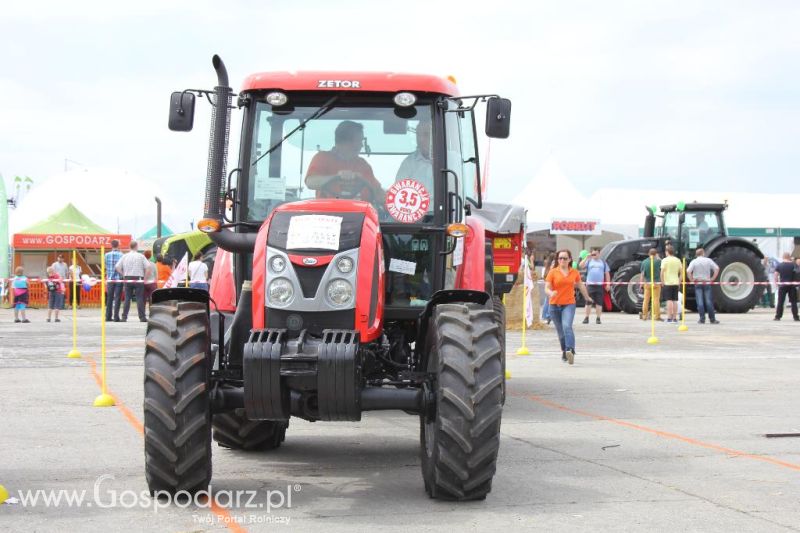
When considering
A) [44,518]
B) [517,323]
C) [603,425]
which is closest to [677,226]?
[517,323]

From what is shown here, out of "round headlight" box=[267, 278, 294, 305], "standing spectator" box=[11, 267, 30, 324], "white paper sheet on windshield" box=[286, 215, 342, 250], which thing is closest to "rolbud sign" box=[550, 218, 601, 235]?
"standing spectator" box=[11, 267, 30, 324]

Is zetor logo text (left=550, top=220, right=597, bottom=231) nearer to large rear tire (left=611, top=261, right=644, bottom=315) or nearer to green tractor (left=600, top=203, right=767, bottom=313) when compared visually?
green tractor (left=600, top=203, right=767, bottom=313)

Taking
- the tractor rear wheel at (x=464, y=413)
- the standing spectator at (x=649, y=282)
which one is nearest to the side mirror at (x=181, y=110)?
the tractor rear wheel at (x=464, y=413)

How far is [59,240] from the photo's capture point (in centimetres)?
3584

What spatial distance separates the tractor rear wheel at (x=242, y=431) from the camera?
856 cm

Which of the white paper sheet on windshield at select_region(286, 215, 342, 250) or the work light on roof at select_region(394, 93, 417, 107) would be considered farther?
the work light on roof at select_region(394, 93, 417, 107)

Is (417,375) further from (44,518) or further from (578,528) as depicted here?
(44,518)

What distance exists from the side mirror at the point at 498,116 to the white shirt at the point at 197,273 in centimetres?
1568

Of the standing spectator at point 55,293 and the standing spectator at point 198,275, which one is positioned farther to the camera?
the standing spectator at point 55,293

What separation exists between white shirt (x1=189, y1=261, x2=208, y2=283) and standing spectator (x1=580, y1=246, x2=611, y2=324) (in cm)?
886

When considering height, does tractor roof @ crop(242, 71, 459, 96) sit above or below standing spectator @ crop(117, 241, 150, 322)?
above

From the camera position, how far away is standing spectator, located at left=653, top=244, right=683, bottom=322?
2662cm

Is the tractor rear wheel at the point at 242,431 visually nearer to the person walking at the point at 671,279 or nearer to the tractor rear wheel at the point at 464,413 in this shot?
the tractor rear wheel at the point at 464,413

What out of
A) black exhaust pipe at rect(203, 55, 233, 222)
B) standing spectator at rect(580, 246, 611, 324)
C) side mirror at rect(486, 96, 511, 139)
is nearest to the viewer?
black exhaust pipe at rect(203, 55, 233, 222)
